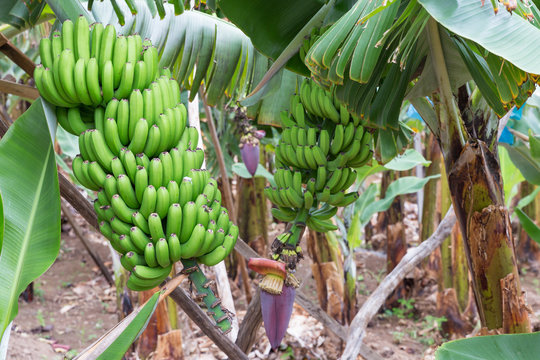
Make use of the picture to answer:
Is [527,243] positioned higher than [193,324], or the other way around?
[527,243]

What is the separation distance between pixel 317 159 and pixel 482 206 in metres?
0.45

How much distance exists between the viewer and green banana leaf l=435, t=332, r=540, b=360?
1017mm

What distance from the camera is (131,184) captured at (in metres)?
0.77

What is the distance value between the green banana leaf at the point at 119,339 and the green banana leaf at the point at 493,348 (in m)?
0.67

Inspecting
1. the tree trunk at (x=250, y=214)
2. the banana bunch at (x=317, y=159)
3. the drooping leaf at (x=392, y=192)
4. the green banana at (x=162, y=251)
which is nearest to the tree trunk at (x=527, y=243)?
the drooping leaf at (x=392, y=192)

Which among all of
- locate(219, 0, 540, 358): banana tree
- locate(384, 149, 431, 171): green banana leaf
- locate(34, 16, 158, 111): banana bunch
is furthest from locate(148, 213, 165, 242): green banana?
locate(384, 149, 431, 171): green banana leaf

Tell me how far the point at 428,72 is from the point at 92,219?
0.89 metres

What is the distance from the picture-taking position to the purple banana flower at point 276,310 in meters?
0.98

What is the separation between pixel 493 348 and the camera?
103 cm

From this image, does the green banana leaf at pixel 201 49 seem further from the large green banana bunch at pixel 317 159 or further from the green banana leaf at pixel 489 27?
the green banana leaf at pixel 489 27

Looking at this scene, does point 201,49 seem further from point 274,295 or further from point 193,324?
point 193,324

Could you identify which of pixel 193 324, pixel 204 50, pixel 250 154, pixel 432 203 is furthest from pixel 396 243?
pixel 204 50

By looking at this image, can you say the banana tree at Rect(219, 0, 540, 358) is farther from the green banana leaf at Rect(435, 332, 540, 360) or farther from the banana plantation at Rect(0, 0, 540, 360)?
the green banana leaf at Rect(435, 332, 540, 360)

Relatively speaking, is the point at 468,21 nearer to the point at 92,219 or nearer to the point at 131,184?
the point at 131,184
